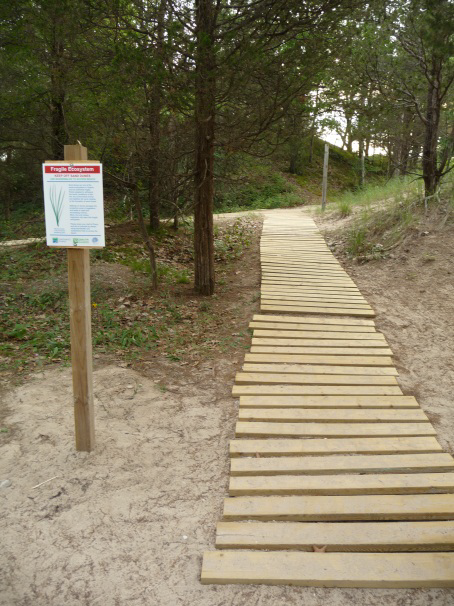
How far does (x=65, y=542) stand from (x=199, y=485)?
832 mm

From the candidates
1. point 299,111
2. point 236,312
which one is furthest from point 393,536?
point 299,111

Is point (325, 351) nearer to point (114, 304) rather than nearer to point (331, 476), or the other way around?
point (331, 476)

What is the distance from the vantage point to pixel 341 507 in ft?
8.68

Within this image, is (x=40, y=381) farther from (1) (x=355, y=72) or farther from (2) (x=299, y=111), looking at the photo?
(1) (x=355, y=72)

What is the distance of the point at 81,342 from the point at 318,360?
8.02 ft

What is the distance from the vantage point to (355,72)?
7.75 meters

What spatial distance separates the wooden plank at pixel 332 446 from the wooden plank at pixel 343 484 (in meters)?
0.24

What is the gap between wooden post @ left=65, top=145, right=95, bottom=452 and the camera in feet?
9.84

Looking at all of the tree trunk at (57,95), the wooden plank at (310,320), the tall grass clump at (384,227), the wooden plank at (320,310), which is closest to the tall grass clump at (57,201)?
the tree trunk at (57,95)

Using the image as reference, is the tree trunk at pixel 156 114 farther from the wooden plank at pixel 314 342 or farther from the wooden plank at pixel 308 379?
the wooden plank at pixel 308 379

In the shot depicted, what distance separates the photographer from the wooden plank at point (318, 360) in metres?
4.54

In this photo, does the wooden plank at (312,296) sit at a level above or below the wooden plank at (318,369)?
above

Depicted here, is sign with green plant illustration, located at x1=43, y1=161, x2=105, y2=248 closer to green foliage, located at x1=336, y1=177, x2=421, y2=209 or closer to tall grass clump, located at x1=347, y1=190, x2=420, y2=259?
tall grass clump, located at x1=347, y1=190, x2=420, y2=259

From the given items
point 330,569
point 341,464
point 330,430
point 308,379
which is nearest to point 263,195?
point 308,379
